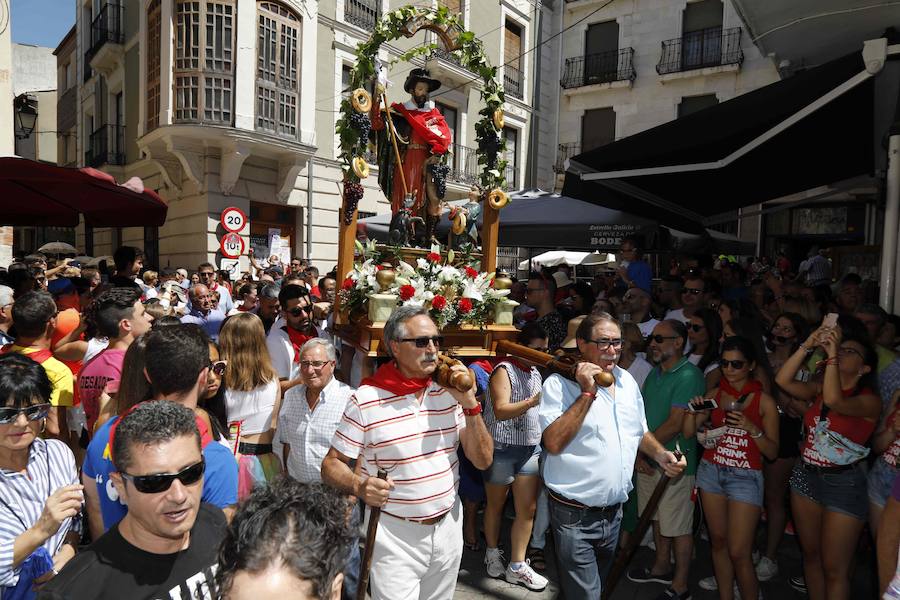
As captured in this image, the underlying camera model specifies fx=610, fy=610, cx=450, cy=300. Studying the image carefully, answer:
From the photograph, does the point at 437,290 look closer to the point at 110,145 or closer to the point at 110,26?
the point at 110,145

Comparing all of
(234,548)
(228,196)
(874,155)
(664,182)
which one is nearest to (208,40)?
(228,196)

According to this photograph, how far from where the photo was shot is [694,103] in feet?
65.0

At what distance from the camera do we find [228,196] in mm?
14117

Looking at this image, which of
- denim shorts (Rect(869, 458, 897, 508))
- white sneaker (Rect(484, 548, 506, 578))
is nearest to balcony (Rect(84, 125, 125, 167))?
white sneaker (Rect(484, 548, 506, 578))

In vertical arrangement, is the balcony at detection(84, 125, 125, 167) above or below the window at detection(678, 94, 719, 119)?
below

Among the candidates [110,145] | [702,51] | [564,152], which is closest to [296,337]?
[110,145]

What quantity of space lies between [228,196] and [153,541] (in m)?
13.4

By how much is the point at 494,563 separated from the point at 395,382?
6.99ft

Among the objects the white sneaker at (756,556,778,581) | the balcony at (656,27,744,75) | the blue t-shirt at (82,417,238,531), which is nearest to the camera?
the blue t-shirt at (82,417,238,531)

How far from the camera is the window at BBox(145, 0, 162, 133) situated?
14117 millimetres

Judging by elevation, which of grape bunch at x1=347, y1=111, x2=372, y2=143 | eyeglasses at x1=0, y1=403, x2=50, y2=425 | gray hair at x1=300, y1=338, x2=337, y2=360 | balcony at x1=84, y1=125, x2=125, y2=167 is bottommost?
eyeglasses at x1=0, y1=403, x2=50, y2=425

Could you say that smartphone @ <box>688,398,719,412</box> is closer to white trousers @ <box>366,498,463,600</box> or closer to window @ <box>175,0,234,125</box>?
white trousers @ <box>366,498,463,600</box>

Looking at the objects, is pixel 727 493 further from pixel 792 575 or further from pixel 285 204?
pixel 285 204

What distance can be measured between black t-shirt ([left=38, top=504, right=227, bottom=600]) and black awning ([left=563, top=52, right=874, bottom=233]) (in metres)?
5.04
